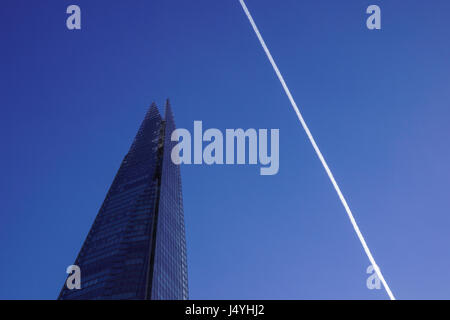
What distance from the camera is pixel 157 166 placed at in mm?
175500

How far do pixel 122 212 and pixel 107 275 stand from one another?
35722mm

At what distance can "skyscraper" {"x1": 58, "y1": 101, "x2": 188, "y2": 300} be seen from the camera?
115500 mm

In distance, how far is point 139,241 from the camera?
429 ft

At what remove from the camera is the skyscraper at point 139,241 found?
116 meters

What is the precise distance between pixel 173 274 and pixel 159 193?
33.4 meters
